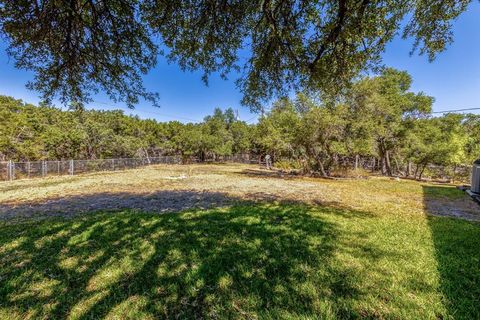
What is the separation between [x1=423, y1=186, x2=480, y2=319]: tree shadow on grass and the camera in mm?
2260

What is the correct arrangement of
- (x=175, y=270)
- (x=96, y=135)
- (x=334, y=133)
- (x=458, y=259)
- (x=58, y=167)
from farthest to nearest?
(x=96, y=135) → (x=58, y=167) → (x=334, y=133) → (x=458, y=259) → (x=175, y=270)

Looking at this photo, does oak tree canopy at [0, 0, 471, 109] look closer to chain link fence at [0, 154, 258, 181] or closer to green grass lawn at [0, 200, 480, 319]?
green grass lawn at [0, 200, 480, 319]

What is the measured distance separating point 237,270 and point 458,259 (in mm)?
3381

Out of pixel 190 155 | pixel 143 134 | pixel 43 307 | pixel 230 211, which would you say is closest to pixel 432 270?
pixel 230 211

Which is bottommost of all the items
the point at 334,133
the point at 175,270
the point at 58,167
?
the point at 175,270

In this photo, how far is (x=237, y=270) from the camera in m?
2.90

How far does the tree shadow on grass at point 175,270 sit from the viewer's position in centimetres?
219

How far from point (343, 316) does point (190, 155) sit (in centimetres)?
3994

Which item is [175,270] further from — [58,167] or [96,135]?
[96,135]

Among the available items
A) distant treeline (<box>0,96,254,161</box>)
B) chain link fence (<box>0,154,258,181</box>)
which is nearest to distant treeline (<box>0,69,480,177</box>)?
distant treeline (<box>0,96,254,161</box>)

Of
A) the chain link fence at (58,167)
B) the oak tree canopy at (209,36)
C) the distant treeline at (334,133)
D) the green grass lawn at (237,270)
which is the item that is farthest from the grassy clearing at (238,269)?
the chain link fence at (58,167)

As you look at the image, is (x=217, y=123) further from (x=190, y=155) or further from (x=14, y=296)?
(x=14, y=296)

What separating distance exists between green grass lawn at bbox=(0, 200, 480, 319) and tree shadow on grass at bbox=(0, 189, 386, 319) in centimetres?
1

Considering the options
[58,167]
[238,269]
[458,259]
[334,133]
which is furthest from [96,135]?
[458,259]
